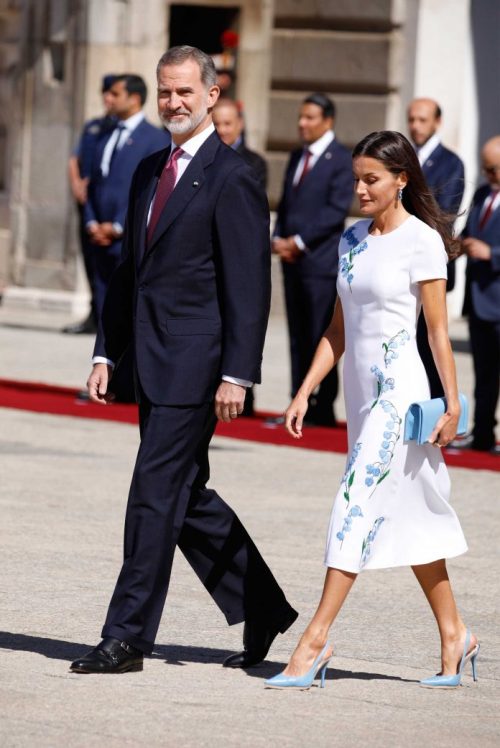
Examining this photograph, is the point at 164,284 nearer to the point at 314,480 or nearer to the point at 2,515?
the point at 2,515

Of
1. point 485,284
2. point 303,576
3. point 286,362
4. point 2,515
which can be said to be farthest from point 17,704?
point 286,362

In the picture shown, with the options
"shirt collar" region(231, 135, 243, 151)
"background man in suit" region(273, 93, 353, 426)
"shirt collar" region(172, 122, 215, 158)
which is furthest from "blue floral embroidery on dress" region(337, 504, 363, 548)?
"shirt collar" region(231, 135, 243, 151)

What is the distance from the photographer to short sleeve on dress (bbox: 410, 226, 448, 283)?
5.59 metres

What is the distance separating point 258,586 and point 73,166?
10025mm

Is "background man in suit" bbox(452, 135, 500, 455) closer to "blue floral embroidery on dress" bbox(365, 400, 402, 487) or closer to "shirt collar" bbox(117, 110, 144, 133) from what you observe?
"shirt collar" bbox(117, 110, 144, 133)

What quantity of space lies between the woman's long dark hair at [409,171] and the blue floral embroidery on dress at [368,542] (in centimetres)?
84

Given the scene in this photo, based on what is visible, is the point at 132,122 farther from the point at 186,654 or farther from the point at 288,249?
the point at 186,654

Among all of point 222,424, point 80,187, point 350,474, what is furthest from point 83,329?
point 350,474

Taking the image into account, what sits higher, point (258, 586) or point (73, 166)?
point (73, 166)

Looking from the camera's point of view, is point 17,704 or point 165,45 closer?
point 17,704

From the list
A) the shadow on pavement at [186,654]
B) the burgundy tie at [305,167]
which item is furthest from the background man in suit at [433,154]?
the shadow on pavement at [186,654]

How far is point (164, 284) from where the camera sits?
5.68 m

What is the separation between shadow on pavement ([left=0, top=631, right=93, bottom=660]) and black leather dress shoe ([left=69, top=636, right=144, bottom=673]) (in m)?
0.22

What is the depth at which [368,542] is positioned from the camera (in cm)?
557
